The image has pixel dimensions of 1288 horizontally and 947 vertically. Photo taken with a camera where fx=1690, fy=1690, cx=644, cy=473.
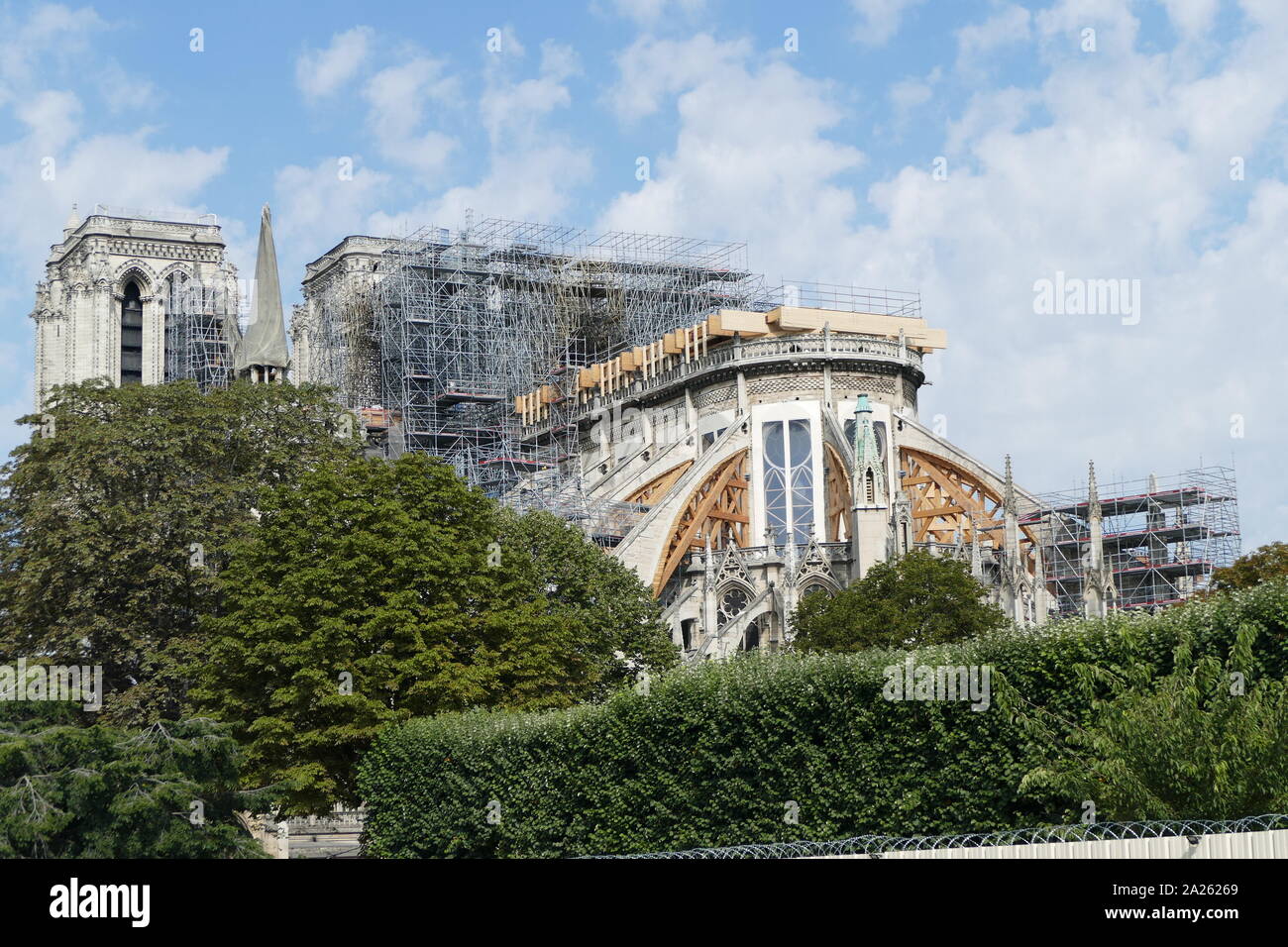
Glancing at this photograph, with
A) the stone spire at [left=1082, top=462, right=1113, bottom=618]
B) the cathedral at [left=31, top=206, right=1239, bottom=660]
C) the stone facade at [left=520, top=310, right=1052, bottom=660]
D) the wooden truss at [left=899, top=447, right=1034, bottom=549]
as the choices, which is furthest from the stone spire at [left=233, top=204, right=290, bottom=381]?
the stone spire at [left=1082, top=462, right=1113, bottom=618]

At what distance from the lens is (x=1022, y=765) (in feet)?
70.1

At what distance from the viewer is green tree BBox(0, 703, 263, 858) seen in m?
23.6

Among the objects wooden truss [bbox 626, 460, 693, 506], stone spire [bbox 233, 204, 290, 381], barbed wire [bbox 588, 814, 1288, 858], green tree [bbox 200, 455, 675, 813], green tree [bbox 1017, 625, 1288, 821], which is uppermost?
stone spire [bbox 233, 204, 290, 381]

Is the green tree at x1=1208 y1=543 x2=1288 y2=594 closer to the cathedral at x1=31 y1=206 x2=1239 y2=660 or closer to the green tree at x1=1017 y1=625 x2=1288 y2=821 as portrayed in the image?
the cathedral at x1=31 y1=206 x2=1239 y2=660

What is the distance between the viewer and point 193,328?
97688 millimetres

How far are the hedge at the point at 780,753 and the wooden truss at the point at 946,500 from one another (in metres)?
37.8

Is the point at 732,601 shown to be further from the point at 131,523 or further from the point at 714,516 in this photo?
the point at 131,523

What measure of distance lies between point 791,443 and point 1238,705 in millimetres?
46677

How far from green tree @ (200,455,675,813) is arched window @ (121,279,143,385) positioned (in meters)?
63.9

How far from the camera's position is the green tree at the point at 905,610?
4488 cm

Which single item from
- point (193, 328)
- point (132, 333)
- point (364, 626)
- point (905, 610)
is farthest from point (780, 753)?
point (132, 333)

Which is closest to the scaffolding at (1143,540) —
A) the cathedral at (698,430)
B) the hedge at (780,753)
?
the cathedral at (698,430)
